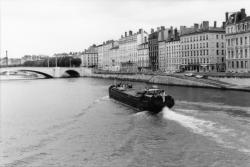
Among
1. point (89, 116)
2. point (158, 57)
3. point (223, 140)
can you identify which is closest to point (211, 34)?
point (158, 57)

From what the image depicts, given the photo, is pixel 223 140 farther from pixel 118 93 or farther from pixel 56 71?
pixel 56 71

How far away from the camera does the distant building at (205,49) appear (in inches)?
3885

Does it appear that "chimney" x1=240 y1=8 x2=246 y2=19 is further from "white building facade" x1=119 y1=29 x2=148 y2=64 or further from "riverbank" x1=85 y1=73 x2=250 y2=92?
"white building facade" x1=119 y1=29 x2=148 y2=64

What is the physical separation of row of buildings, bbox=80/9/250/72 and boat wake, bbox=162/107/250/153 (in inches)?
1715

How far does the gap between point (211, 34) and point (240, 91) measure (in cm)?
3970

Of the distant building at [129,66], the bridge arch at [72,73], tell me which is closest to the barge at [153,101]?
the distant building at [129,66]

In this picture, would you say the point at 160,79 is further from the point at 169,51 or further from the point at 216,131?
the point at 216,131

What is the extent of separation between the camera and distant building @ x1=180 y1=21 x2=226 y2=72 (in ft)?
324

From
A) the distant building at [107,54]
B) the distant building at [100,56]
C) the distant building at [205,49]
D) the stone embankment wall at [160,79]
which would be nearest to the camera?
the stone embankment wall at [160,79]

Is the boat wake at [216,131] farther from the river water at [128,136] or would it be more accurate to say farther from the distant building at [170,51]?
the distant building at [170,51]

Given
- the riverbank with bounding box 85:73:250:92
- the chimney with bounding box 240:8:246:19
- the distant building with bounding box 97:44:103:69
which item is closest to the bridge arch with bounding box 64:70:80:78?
the distant building with bounding box 97:44:103:69

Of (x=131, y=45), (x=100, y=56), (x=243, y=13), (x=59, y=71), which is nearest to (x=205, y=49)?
(x=243, y=13)

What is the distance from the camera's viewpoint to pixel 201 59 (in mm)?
101625

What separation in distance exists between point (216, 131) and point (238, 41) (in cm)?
5278
